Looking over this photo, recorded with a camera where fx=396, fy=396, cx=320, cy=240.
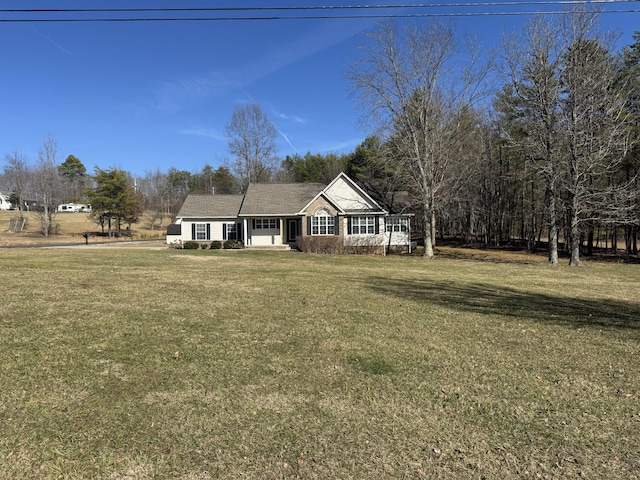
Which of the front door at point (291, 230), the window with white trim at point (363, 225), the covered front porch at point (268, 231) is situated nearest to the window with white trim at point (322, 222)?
the window with white trim at point (363, 225)

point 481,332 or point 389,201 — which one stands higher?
point 389,201

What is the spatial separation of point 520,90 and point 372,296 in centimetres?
1792

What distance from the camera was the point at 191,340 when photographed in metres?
5.57

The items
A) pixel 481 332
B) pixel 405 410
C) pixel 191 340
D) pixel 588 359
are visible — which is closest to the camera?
pixel 405 410

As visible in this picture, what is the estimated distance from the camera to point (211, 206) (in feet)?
106

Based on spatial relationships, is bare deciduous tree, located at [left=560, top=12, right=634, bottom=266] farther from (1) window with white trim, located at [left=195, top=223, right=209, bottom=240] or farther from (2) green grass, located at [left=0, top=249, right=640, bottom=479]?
(1) window with white trim, located at [left=195, top=223, right=209, bottom=240]

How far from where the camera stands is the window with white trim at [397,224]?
2925 cm

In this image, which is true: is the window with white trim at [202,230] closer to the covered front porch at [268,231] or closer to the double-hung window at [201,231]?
the double-hung window at [201,231]

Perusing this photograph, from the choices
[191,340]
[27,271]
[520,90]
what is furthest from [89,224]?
[191,340]

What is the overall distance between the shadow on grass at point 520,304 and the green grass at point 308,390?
0.11m

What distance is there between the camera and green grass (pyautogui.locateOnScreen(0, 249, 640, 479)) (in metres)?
2.91

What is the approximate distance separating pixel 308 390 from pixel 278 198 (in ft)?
89.1

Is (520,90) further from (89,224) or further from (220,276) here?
(89,224)

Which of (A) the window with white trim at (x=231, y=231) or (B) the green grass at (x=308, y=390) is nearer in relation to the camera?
(B) the green grass at (x=308, y=390)
